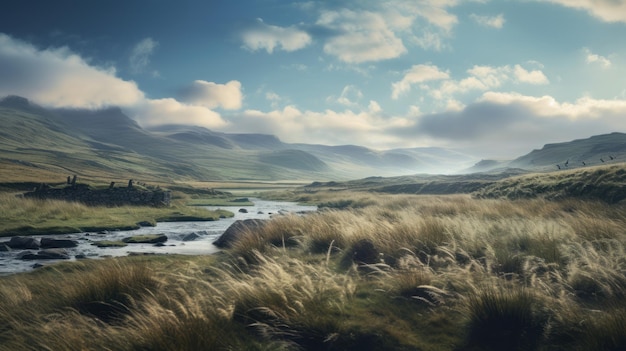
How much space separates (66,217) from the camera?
29.4m

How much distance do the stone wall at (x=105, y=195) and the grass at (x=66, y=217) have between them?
2192mm

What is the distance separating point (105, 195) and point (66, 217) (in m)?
11.0

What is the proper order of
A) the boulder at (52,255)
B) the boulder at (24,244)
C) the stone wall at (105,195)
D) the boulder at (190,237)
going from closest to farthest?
the boulder at (52,255), the boulder at (24,244), the boulder at (190,237), the stone wall at (105,195)

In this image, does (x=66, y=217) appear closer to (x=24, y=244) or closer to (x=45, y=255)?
(x=24, y=244)

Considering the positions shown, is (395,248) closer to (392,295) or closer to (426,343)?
(392,295)

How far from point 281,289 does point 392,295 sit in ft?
7.41

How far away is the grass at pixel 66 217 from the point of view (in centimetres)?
2478

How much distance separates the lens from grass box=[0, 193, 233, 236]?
976 inches

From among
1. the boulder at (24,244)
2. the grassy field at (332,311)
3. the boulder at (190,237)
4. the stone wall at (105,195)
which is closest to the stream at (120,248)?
the boulder at (190,237)

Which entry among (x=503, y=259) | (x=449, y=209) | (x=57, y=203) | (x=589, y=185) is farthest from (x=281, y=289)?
(x=57, y=203)

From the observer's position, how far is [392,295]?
6957mm

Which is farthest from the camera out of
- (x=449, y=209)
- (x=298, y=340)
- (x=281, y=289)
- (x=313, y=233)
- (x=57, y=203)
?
(x=57, y=203)

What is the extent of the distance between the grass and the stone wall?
2.19 meters

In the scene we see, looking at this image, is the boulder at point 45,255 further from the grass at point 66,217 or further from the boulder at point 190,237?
the grass at point 66,217
